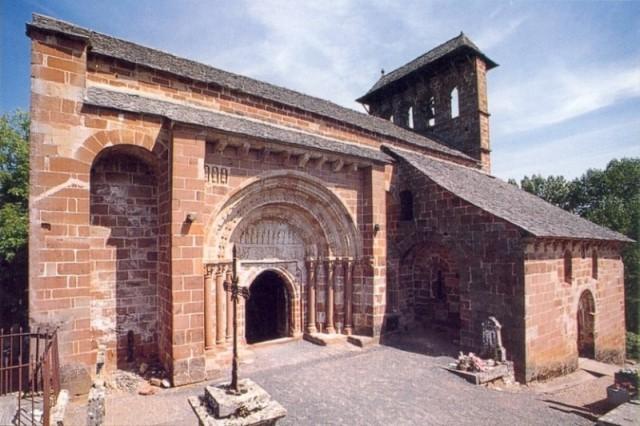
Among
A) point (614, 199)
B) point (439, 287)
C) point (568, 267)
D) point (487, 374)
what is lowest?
point (487, 374)

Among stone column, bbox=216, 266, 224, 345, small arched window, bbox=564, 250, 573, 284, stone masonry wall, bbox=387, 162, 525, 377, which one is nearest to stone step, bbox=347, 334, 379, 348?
stone masonry wall, bbox=387, 162, 525, 377

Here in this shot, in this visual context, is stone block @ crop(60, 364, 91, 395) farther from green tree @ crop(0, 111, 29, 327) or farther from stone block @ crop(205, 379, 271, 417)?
green tree @ crop(0, 111, 29, 327)

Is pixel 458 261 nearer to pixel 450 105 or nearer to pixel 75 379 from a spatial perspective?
pixel 75 379

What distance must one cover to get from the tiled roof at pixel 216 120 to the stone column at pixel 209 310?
3.34 meters

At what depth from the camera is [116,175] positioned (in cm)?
→ 741

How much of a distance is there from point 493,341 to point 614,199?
2755 cm

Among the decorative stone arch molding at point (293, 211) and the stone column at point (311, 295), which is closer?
the decorative stone arch molding at point (293, 211)

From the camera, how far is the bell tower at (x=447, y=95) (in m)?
17.0

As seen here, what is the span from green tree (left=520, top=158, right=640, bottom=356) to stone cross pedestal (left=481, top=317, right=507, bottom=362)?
2341cm

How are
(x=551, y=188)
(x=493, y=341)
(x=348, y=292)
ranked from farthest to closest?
(x=551, y=188), (x=348, y=292), (x=493, y=341)

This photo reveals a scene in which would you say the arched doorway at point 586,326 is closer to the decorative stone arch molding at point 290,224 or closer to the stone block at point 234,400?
the decorative stone arch molding at point 290,224

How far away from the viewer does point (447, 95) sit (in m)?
17.8

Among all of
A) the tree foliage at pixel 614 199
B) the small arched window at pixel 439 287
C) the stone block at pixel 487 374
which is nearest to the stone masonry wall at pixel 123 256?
the stone block at pixel 487 374

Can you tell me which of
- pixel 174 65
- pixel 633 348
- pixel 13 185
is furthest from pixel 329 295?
pixel 633 348
